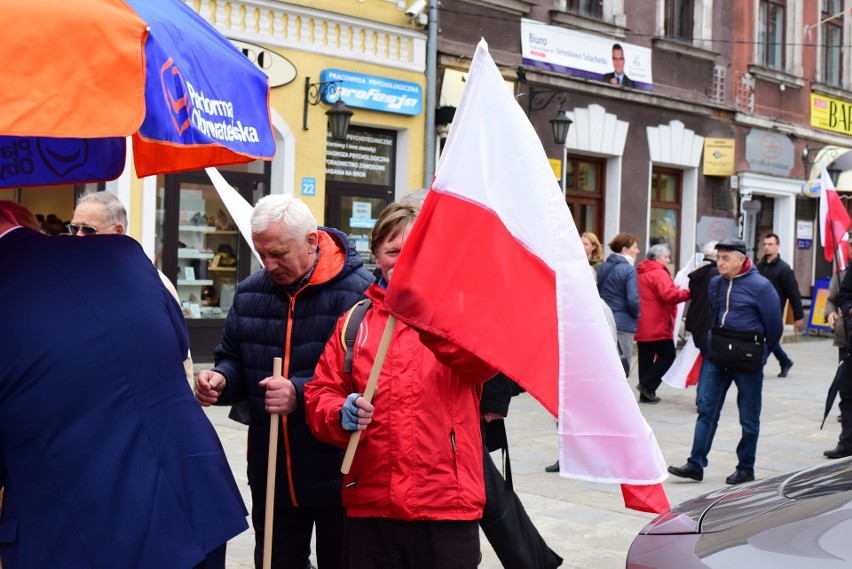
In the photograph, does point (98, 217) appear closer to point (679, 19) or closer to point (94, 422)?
point (94, 422)

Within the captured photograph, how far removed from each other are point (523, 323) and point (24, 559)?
4.79 ft

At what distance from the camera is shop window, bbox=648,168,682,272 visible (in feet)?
65.8

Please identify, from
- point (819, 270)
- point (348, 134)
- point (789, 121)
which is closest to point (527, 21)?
point (348, 134)

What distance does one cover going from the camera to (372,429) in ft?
10.9

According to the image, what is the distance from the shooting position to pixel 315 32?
14.4 metres

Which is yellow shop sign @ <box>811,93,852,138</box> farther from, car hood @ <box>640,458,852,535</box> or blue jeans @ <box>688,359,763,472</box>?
car hood @ <box>640,458,852,535</box>

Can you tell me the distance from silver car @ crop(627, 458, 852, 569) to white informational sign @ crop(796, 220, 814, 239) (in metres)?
21.3

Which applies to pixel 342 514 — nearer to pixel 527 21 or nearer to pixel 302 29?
pixel 302 29

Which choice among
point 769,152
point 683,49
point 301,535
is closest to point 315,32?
point 683,49

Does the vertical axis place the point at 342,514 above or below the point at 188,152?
A: below

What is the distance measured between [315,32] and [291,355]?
36.2 feet

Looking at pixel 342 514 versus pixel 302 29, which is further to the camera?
pixel 302 29

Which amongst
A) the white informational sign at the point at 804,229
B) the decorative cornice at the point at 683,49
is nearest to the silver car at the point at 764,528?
the decorative cornice at the point at 683,49

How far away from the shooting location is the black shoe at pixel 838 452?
8.88 meters
